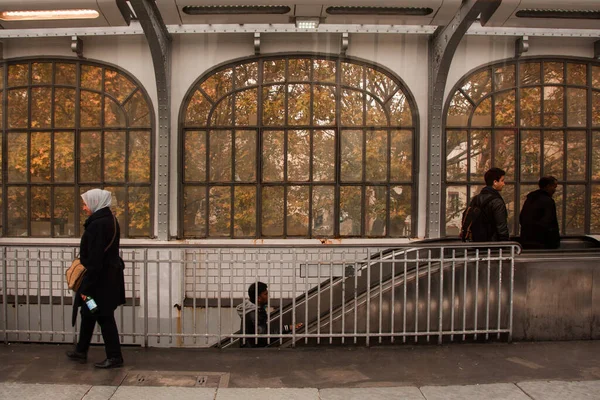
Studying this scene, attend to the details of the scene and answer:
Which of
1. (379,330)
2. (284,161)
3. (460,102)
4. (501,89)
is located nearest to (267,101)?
(284,161)

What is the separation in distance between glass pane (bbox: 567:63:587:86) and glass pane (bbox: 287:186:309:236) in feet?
17.5

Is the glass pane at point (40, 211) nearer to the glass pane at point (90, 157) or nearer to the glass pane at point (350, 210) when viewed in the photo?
the glass pane at point (90, 157)

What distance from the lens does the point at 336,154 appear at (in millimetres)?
9516

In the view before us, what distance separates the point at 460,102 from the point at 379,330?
18.2 ft

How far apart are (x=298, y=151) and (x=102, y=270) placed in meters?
5.43

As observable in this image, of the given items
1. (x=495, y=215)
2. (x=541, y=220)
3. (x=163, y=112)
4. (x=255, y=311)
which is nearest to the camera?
(x=255, y=311)

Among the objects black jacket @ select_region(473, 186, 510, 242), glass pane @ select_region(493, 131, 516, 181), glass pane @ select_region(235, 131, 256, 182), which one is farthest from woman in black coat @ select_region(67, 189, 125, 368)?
glass pane @ select_region(493, 131, 516, 181)

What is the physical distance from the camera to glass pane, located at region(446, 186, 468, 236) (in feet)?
31.5

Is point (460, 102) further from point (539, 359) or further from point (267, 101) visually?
point (539, 359)

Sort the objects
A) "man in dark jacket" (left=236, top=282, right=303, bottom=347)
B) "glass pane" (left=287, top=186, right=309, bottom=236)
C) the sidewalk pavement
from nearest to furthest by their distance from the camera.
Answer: the sidewalk pavement → "man in dark jacket" (left=236, top=282, right=303, bottom=347) → "glass pane" (left=287, top=186, right=309, bottom=236)

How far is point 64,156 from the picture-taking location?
9.62m

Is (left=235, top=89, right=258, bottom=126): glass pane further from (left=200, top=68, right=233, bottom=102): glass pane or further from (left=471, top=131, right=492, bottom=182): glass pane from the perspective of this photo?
(left=471, top=131, right=492, bottom=182): glass pane

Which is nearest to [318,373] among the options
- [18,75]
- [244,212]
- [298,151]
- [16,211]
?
[244,212]

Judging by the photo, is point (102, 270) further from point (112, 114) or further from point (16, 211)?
point (16, 211)
